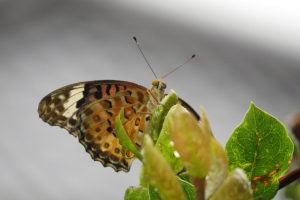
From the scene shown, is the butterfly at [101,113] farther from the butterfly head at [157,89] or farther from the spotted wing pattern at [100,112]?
the butterfly head at [157,89]

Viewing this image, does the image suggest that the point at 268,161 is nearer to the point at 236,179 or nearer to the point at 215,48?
the point at 236,179

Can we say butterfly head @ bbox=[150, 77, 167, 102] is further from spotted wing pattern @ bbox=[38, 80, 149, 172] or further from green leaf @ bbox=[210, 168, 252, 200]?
green leaf @ bbox=[210, 168, 252, 200]

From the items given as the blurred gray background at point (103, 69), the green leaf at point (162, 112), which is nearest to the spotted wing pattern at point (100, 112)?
the green leaf at point (162, 112)

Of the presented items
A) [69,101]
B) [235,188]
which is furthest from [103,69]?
→ [235,188]

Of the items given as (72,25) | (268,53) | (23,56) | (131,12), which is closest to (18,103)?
(23,56)

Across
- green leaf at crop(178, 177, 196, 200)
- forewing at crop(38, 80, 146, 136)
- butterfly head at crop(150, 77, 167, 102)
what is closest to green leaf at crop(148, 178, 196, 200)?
green leaf at crop(178, 177, 196, 200)

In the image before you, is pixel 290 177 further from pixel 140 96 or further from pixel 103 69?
pixel 103 69
